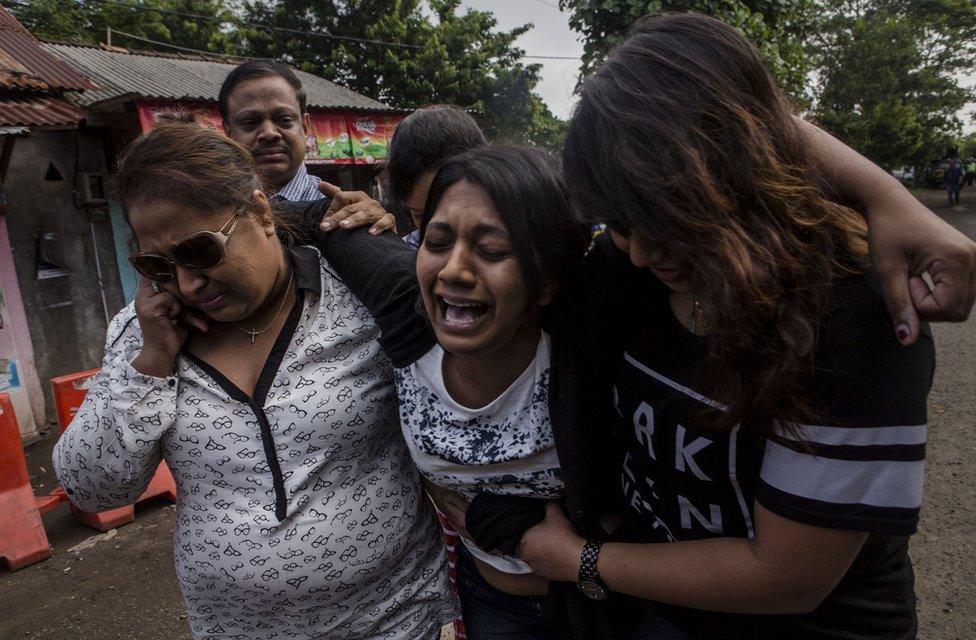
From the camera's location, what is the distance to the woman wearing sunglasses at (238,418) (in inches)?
59.0

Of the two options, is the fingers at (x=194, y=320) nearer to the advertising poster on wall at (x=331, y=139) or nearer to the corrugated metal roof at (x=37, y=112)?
the corrugated metal roof at (x=37, y=112)

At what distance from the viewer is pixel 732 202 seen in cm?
107

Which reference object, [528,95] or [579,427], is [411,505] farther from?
[528,95]

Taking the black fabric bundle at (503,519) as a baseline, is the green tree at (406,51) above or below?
above

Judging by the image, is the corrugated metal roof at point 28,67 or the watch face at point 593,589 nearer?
the watch face at point 593,589

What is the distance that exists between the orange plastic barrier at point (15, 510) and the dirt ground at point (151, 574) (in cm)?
9

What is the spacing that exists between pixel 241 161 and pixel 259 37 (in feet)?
70.3

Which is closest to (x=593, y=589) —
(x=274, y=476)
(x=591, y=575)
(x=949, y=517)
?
(x=591, y=575)

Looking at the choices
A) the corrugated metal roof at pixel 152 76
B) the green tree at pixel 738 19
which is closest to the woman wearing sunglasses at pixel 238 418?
the green tree at pixel 738 19

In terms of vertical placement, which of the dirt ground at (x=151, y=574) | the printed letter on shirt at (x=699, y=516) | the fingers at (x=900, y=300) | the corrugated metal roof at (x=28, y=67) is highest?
the corrugated metal roof at (x=28, y=67)

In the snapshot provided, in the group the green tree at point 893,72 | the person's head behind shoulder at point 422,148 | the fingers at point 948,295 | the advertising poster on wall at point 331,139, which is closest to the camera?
the fingers at point 948,295

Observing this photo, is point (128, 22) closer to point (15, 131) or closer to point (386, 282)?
point (15, 131)

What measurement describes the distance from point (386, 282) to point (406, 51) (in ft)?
65.1

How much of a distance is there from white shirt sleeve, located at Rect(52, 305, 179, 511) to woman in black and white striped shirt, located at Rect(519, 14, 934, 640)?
3.50 feet
